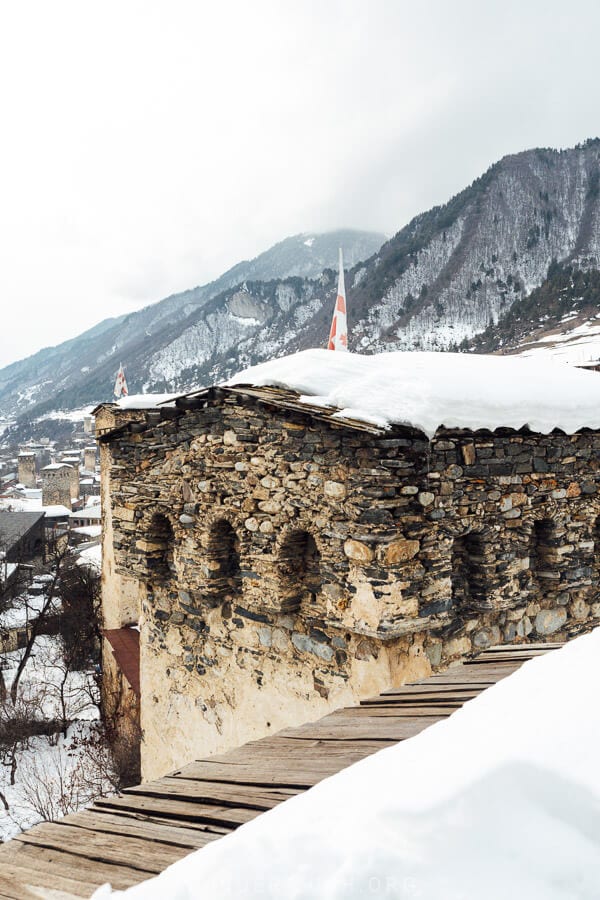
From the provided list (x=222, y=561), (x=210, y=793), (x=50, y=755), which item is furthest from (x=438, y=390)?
(x=50, y=755)

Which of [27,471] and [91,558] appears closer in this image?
[91,558]

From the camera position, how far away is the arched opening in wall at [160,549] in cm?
607

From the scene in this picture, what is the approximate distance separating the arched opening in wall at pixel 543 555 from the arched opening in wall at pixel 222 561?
8.49 ft

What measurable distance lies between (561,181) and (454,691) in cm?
16033

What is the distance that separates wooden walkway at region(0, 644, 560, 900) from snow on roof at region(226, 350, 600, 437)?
2.00 metres

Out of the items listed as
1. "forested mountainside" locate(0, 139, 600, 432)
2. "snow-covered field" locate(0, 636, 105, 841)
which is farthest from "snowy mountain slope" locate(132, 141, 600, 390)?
"snow-covered field" locate(0, 636, 105, 841)

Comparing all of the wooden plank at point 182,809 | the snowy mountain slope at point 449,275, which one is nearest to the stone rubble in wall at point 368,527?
the wooden plank at point 182,809

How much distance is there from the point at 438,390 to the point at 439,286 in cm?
11531

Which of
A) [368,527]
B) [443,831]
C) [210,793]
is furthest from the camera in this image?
[368,527]

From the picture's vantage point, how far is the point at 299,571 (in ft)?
16.5

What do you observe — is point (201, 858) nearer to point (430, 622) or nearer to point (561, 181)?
point (430, 622)

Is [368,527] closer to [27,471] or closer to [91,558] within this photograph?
[91,558]

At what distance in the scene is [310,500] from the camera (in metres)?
4.63

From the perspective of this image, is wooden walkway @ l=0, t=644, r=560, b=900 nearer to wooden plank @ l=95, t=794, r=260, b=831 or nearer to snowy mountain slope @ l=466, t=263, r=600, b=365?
wooden plank @ l=95, t=794, r=260, b=831
